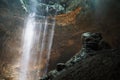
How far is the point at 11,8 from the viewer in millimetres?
18922

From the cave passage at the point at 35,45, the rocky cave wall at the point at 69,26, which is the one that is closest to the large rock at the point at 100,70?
the rocky cave wall at the point at 69,26

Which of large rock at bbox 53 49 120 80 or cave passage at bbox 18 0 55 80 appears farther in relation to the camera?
cave passage at bbox 18 0 55 80

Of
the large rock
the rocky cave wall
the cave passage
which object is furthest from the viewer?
the cave passage

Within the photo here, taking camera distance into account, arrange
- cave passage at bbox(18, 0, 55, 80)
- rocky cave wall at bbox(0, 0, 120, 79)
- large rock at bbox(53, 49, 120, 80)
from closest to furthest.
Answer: large rock at bbox(53, 49, 120, 80) < rocky cave wall at bbox(0, 0, 120, 79) < cave passage at bbox(18, 0, 55, 80)

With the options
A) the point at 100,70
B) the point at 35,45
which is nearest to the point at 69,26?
the point at 35,45

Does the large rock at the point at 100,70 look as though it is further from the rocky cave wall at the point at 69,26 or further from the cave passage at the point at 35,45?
the cave passage at the point at 35,45

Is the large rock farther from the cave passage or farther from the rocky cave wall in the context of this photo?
the cave passage

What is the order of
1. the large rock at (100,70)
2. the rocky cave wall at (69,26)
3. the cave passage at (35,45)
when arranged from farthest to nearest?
the cave passage at (35,45), the rocky cave wall at (69,26), the large rock at (100,70)

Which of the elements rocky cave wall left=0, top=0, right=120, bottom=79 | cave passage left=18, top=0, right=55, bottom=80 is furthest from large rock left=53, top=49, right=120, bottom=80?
cave passage left=18, top=0, right=55, bottom=80

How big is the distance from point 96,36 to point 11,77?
9940 millimetres

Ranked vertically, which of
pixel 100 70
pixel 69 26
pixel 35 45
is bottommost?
pixel 35 45

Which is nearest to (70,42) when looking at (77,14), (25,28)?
(77,14)

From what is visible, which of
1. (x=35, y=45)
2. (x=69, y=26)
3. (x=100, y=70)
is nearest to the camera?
(x=100, y=70)

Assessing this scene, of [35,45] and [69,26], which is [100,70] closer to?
[69,26]
